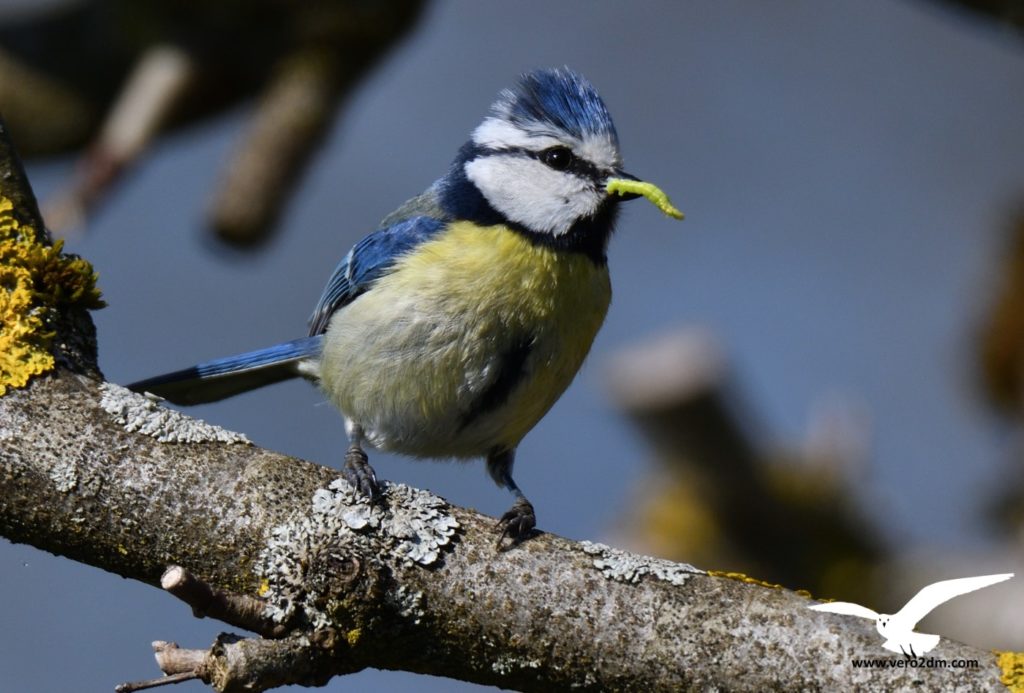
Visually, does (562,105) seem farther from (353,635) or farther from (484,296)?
(353,635)

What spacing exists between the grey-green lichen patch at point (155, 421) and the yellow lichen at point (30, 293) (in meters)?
0.11

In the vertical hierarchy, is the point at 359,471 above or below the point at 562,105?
below

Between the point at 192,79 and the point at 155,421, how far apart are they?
1.76 m

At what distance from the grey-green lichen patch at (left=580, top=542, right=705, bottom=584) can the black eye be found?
1047mm

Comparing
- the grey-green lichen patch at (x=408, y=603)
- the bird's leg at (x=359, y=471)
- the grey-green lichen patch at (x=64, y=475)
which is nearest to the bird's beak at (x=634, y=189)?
the bird's leg at (x=359, y=471)

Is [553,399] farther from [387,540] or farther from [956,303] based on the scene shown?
[956,303]

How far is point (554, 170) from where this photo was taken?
238 cm

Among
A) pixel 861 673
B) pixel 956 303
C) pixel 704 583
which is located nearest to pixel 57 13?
pixel 704 583

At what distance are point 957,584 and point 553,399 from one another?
2.99 ft

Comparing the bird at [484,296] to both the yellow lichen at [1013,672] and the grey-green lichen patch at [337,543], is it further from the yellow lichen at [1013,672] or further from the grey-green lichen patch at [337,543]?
the yellow lichen at [1013,672]

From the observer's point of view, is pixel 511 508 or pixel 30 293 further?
pixel 511 508

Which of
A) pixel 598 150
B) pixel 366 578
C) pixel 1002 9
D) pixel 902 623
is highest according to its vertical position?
pixel 1002 9

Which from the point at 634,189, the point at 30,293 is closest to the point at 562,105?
the point at 634,189

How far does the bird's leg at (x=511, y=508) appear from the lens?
1.60 m
